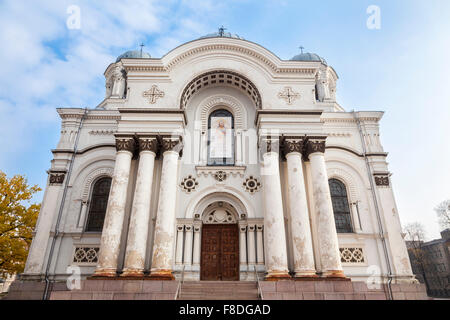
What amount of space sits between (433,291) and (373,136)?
1493 inches

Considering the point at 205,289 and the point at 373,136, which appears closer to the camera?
the point at 205,289

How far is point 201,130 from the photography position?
50.2 ft

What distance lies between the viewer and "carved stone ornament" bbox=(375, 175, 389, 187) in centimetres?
1450

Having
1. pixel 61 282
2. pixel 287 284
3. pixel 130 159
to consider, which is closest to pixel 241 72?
pixel 130 159

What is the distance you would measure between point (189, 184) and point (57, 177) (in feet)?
22.4

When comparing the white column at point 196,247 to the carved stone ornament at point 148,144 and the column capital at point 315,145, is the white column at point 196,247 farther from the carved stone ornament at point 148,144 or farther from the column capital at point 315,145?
the column capital at point 315,145

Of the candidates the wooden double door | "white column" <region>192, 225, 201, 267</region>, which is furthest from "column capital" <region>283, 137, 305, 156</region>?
"white column" <region>192, 225, 201, 267</region>

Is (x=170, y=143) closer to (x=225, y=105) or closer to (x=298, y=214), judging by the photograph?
(x=225, y=105)

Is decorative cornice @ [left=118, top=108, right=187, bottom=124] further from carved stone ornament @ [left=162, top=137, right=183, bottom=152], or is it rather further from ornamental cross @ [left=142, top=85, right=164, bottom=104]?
carved stone ornament @ [left=162, top=137, right=183, bottom=152]

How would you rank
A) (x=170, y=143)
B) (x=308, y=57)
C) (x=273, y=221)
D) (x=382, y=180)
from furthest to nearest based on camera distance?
(x=308, y=57)
(x=382, y=180)
(x=170, y=143)
(x=273, y=221)

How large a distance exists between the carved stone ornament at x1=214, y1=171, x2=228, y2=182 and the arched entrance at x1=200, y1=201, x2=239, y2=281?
1.15 metres

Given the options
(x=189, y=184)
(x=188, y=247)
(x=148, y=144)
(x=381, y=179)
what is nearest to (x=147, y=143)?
(x=148, y=144)

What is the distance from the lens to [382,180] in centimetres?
1459

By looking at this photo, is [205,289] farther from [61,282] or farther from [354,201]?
[354,201]
